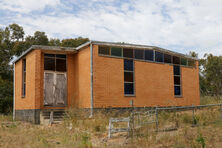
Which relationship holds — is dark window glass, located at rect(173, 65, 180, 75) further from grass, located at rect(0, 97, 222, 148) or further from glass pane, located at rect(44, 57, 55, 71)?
glass pane, located at rect(44, 57, 55, 71)

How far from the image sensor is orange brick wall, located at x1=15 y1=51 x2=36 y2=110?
1753cm

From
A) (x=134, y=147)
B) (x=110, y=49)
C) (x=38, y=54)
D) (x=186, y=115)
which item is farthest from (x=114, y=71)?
(x=134, y=147)

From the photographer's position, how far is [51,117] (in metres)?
16.0

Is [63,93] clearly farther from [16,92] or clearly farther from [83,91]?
[16,92]

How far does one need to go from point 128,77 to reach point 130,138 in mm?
9738

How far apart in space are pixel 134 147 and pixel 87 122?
5.19 meters

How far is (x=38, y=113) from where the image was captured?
55.5 feet

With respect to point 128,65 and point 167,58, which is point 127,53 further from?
point 167,58

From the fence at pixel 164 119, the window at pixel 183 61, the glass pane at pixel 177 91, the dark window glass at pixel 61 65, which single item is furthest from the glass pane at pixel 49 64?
the window at pixel 183 61

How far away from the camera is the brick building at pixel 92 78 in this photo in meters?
17.2

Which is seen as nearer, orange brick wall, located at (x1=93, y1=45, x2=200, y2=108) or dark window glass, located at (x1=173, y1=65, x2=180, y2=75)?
orange brick wall, located at (x1=93, y1=45, x2=200, y2=108)

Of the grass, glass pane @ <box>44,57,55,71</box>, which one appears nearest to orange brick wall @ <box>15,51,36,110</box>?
glass pane @ <box>44,57,55,71</box>

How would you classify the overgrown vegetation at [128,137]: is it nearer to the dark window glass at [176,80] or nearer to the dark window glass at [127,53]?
the dark window glass at [127,53]

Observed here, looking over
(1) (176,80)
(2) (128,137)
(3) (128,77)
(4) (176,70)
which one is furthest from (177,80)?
(2) (128,137)
